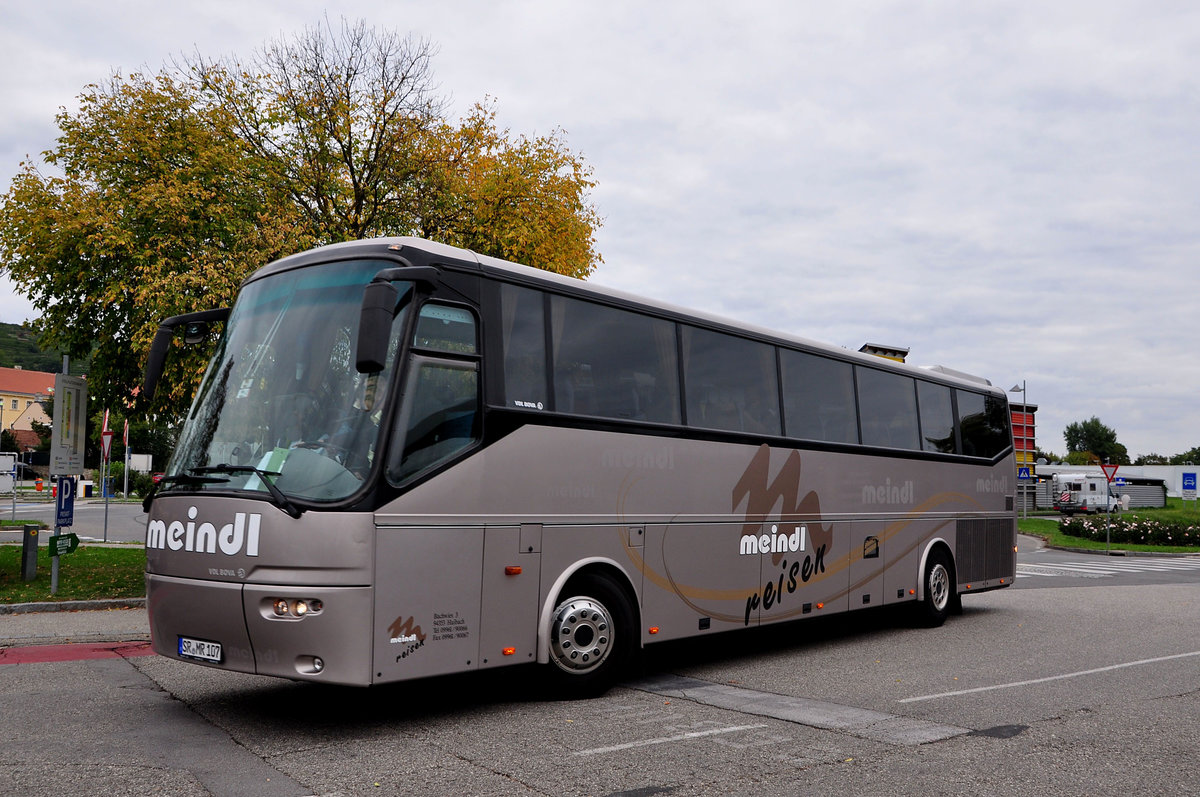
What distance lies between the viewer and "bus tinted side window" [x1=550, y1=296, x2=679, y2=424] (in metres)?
8.42

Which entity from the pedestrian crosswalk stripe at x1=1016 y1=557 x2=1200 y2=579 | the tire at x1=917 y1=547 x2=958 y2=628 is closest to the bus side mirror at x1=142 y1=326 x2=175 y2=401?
the tire at x1=917 y1=547 x2=958 y2=628

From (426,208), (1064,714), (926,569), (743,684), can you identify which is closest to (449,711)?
(743,684)

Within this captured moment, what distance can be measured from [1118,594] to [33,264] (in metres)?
20.0

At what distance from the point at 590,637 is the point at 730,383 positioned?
10.7ft

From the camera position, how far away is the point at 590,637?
8.23 meters

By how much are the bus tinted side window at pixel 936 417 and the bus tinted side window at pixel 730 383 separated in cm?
386

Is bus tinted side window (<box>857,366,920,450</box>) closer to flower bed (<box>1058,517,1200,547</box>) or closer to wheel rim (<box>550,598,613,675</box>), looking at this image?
wheel rim (<box>550,598,613,675</box>)

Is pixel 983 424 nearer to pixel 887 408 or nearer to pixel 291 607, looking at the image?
pixel 887 408

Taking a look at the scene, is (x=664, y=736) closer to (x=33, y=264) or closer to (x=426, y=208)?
(x=426, y=208)

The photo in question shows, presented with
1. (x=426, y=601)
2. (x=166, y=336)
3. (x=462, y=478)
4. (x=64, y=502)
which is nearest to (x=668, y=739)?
(x=426, y=601)

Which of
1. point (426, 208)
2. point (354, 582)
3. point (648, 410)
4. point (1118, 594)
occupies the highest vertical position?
point (426, 208)

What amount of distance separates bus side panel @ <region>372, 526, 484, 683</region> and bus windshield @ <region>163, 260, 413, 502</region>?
0.60m

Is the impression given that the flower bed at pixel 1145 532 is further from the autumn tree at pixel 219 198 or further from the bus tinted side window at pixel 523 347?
the bus tinted side window at pixel 523 347

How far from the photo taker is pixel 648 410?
916 centimetres
